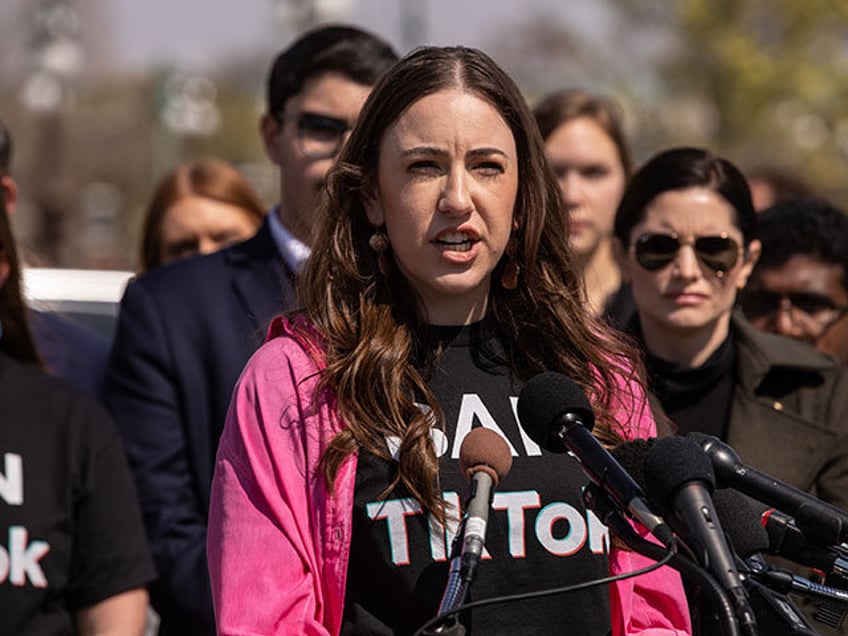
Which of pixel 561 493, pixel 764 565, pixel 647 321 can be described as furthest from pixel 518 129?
pixel 647 321

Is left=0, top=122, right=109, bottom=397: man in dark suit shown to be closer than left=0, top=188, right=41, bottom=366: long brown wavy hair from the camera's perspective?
No

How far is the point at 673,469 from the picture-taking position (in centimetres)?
270

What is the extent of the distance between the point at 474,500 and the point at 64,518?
6.34 feet

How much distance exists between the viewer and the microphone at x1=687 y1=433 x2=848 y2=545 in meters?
2.85

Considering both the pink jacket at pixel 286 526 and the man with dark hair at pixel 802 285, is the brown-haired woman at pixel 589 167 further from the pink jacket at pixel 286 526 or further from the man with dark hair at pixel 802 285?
the pink jacket at pixel 286 526

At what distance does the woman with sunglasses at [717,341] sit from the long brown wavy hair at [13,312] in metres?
1.87

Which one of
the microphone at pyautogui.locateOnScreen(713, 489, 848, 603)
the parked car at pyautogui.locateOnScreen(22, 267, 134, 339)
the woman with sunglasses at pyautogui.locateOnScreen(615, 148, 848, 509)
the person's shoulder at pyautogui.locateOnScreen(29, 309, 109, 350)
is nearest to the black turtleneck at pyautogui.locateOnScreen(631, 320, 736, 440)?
the woman with sunglasses at pyautogui.locateOnScreen(615, 148, 848, 509)

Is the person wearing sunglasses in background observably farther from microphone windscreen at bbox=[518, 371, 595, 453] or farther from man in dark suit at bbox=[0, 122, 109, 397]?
man in dark suit at bbox=[0, 122, 109, 397]

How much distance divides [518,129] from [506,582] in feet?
3.38

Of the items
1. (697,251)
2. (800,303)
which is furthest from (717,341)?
(800,303)

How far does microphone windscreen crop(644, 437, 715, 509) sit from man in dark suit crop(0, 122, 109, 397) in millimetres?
3488

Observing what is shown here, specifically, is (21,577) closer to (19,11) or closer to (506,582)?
(506,582)

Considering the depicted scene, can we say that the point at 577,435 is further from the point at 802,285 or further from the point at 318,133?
the point at 802,285

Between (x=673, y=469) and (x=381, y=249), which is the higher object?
(x=381, y=249)
